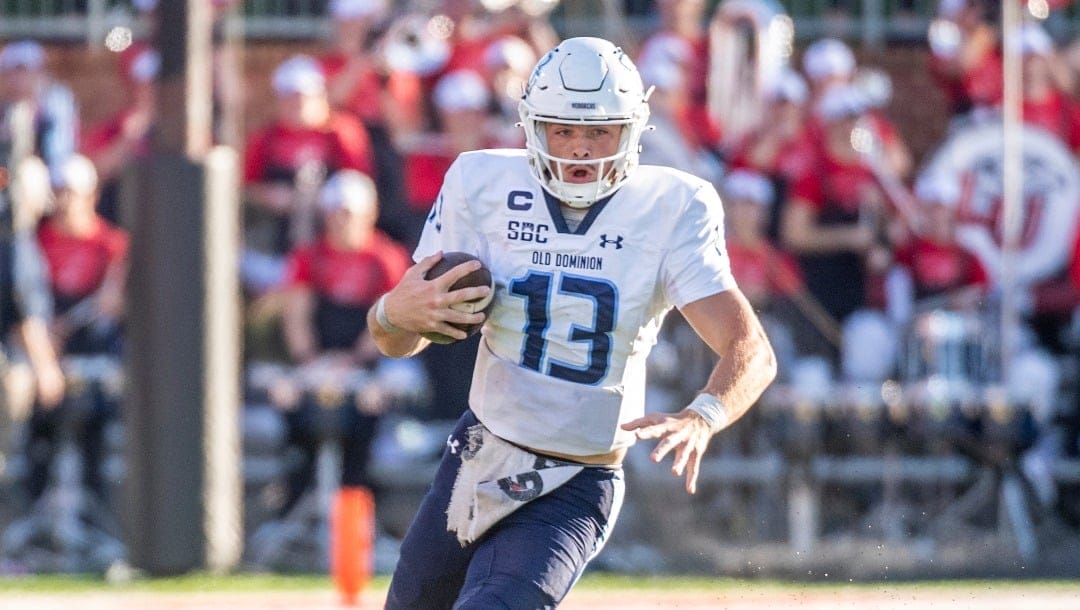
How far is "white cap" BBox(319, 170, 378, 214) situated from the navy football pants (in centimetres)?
524

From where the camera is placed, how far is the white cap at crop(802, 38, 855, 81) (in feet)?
35.5

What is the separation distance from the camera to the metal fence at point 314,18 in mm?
11680

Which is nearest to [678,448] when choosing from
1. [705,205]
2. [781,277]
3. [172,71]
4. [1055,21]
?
[705,205]

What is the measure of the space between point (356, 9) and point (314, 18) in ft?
3.79

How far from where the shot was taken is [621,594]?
337 inches

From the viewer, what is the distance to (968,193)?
10.9 metres

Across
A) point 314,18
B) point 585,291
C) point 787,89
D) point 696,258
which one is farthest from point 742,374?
point 314,18

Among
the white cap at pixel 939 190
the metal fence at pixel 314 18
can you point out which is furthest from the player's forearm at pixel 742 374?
the metal fence at pixel 314 18

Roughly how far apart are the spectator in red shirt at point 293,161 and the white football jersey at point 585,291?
565 centimetres

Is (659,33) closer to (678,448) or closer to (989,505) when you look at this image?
(989,505)

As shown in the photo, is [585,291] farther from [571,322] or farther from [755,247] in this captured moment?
[755,247]

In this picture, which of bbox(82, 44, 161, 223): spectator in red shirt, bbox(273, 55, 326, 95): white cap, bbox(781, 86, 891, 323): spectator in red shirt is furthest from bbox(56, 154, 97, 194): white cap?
bbox(781, 86, 891, 323): spectator in red shirt

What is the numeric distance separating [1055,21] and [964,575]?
411 centimetres

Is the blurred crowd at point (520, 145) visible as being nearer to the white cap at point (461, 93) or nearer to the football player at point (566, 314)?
the white cap at point (461, 93)
